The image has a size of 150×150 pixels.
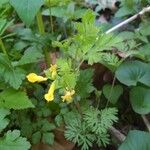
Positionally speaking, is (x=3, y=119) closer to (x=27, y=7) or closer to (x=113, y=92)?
(x=27, y=7)

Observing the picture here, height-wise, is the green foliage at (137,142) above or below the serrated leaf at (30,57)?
below

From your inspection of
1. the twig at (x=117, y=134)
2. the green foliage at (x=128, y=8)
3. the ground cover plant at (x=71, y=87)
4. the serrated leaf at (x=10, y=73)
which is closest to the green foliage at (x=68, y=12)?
the ground cover plant at (x=71, y=87)

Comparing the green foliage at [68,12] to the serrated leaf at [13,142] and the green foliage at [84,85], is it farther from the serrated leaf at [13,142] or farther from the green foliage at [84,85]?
the serrated leaf at [13,142]

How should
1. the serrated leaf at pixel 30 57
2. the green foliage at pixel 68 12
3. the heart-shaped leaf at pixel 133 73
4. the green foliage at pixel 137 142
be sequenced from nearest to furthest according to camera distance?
the green foliage at pixel 137 142, the serrated leaf at pixel 30 57, the heart-shaped leaf at pixel 133 73, the green foliage at pixel 68 12

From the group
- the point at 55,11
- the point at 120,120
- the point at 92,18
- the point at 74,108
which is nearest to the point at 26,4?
the point at 92,18

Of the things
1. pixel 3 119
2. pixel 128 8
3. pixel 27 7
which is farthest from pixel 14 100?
pixel 128 8

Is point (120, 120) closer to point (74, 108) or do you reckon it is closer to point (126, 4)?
point (74, 108)
